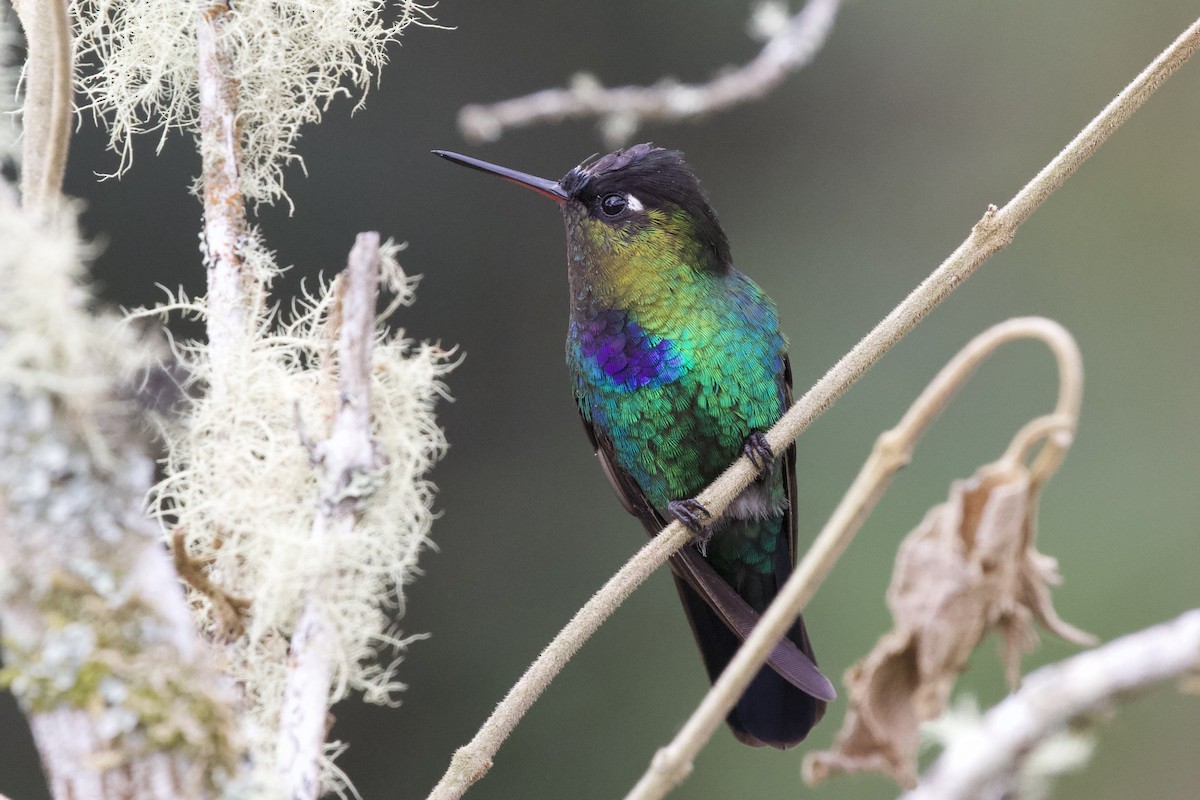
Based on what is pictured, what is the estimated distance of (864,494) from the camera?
0.82 meters

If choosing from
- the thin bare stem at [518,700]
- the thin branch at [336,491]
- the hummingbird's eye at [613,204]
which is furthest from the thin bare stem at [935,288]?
the hummingbird's eye at [613,204]

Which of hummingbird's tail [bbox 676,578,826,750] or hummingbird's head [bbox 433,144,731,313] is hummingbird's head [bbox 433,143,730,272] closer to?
hummingbird's head [bbox 433,144,731,313]

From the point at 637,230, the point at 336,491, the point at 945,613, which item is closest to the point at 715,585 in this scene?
the point at 637,230

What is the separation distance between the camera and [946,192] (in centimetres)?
531

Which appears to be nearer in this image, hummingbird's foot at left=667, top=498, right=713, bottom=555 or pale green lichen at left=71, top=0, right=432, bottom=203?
pale green lichen at left=71, top=0, right=432, bottom=203

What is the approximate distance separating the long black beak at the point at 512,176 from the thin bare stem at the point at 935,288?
0.83 meters

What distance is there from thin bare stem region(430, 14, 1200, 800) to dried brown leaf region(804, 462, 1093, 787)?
17.2 inches

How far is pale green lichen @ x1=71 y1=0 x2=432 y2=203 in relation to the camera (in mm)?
1446

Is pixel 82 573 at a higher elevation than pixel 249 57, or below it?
below

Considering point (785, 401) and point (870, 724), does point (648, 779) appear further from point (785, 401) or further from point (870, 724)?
point (785, 401)

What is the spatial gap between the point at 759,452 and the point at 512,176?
694mm

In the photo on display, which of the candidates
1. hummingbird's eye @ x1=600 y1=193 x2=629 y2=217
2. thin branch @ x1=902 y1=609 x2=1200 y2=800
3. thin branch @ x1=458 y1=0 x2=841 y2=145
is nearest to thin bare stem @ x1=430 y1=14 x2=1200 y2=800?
thin branch @ x1=902 y1=609 x2=1200 y2=800

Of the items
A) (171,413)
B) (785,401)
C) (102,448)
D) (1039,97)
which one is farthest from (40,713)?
(1039,97)

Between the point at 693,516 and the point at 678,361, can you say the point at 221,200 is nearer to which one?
the point at 678,361
